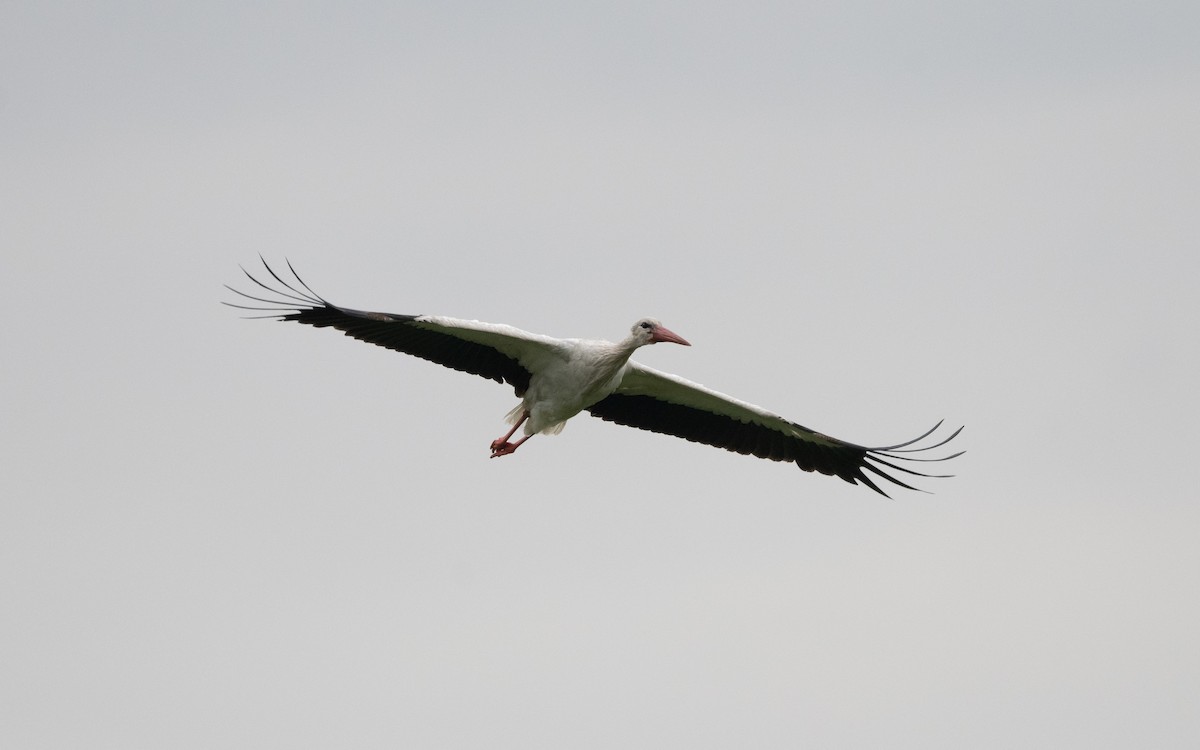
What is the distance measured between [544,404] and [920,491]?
4.00 metres

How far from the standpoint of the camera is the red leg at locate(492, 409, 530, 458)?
56.8 feet

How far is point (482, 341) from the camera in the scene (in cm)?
1677

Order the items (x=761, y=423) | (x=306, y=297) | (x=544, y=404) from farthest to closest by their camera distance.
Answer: (x=761, y=423) → (x=544, y=404) → (x=306, y=297)

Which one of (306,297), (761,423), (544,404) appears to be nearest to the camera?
(306,297)

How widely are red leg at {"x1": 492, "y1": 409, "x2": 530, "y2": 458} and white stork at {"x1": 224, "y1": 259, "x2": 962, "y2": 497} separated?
0.03ft

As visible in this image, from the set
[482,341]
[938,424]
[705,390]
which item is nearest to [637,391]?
[705,390]

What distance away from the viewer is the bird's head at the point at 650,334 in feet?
55.0

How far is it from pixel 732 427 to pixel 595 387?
214 cm

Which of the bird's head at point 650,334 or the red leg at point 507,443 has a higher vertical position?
the bird's head at point 650,334

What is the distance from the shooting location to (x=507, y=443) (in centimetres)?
1738

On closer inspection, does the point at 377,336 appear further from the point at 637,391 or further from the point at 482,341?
the point at 637,391

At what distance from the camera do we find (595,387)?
1695 centimetres

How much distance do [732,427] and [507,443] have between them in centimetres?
261

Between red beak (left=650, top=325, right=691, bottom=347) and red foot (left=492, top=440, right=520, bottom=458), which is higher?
red beak (left=650, top=325, right=691, bottom=347)
